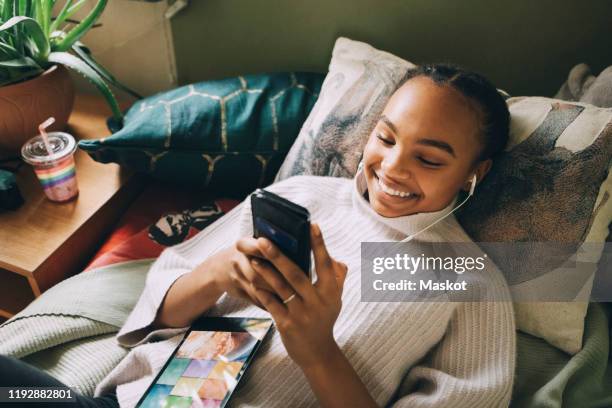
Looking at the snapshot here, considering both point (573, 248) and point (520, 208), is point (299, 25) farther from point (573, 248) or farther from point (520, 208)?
point (573, 248)

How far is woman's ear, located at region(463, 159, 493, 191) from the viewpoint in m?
0.86

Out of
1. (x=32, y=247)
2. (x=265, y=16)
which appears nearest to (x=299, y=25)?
(x=265, y=16)

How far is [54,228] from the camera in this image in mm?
1095

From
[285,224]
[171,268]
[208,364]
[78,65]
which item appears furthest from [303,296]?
[78,65]

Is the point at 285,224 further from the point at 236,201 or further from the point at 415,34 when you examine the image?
the point at 415,34

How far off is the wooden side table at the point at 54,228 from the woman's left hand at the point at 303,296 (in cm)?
60

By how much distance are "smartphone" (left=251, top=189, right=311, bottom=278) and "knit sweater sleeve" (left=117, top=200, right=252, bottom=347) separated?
0.95 ft

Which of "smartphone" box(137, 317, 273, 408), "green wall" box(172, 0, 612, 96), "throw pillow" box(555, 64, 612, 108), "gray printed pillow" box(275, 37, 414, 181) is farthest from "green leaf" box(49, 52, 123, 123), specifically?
"throw pillow" box(555, 64, 612, 108)

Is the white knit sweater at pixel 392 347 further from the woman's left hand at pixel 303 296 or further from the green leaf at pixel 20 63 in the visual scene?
the green leaf at pixel 20 63

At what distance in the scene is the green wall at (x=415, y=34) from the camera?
112 centimetres

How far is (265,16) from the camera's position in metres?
1.32

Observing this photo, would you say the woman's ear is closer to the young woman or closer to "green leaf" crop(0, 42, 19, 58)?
the young woman

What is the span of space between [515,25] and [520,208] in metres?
0.52

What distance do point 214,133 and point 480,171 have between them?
1.95 ft
